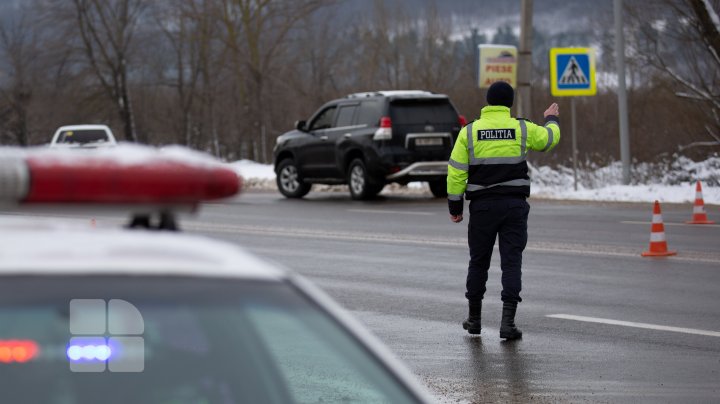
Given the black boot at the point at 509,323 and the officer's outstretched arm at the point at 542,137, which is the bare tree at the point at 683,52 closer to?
the officer's outstretched arm at the point at 542,137

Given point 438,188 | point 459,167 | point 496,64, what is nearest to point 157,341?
point 459,167

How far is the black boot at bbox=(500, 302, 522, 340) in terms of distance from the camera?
9.45m

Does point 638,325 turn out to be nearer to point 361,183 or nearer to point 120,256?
point 120,256

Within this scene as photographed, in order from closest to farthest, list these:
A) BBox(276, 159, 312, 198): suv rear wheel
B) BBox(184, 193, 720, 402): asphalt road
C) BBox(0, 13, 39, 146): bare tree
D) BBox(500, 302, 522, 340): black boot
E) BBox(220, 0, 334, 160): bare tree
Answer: BBox(184, 193, 720, 402): asphalt road, BBox(500, 302, 522, 340): black boot, BBox(276, 159, 312, 198): suv rear wheel, BBox(220, 0, 334, 160): bare tree, BBox(0, 13, 39, 146): bare tree

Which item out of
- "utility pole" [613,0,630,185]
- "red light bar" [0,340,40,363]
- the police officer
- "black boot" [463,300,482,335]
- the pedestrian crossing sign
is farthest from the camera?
"utility pole" [613,0,630,185]

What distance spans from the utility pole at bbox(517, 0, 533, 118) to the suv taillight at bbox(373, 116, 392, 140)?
14.3 feet

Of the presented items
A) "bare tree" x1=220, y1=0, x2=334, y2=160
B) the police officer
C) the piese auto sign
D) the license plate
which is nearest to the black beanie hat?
the police officer

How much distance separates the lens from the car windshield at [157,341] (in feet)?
8.28

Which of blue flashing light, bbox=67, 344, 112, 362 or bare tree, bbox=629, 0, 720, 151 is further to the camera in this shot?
bare tree, bbox=629, 0, 720, 151

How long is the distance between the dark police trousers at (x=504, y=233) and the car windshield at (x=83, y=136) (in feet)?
90.4

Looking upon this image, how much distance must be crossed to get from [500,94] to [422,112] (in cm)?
1561

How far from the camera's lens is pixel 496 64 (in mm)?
28203

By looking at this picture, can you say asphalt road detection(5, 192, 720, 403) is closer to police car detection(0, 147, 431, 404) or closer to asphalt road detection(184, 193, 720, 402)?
asphalt road detection(184, 193, 720, 402)

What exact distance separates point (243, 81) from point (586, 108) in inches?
641
